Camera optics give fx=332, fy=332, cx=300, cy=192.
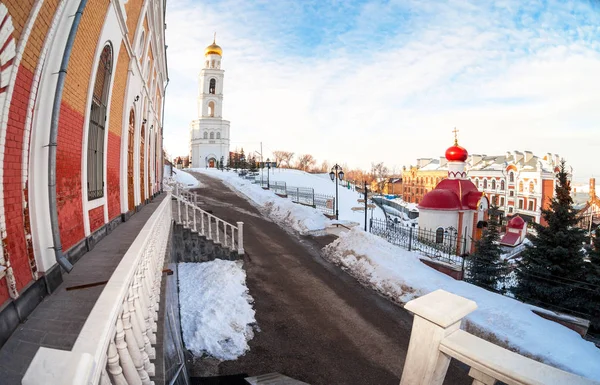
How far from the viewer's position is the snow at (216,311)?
5.65 m

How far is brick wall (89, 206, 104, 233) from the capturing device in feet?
19.2

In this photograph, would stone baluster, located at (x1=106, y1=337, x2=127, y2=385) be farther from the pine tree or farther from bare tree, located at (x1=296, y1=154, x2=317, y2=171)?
bare tree, located at (x1=296, y1=154, x2=317, y2=171)

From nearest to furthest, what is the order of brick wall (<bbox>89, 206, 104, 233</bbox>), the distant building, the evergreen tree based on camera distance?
brick wall (<bbox>89, 206, 104, 233</bbox>)
the evergreen tree
the distant building

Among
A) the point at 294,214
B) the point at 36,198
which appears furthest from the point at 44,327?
the point at 294,214

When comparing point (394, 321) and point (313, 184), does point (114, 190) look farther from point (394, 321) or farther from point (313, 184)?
point (313, 184)

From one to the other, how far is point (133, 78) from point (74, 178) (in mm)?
4424

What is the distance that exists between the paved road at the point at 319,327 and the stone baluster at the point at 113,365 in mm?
3742

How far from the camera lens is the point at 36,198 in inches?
145

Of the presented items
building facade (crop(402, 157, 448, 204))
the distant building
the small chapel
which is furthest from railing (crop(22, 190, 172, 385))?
building facade (crop(402, 157, 448, 204))

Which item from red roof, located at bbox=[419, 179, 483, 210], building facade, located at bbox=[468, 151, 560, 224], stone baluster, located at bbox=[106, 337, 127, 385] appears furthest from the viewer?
building facade, located at bbox=[468, 151, 560, 224]

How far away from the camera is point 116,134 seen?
7.57 m

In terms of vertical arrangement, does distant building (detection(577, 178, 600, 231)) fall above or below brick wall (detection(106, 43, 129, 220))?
below

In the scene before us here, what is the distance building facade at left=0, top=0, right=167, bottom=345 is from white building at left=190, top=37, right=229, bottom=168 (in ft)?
161

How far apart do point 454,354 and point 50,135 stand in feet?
15.0
